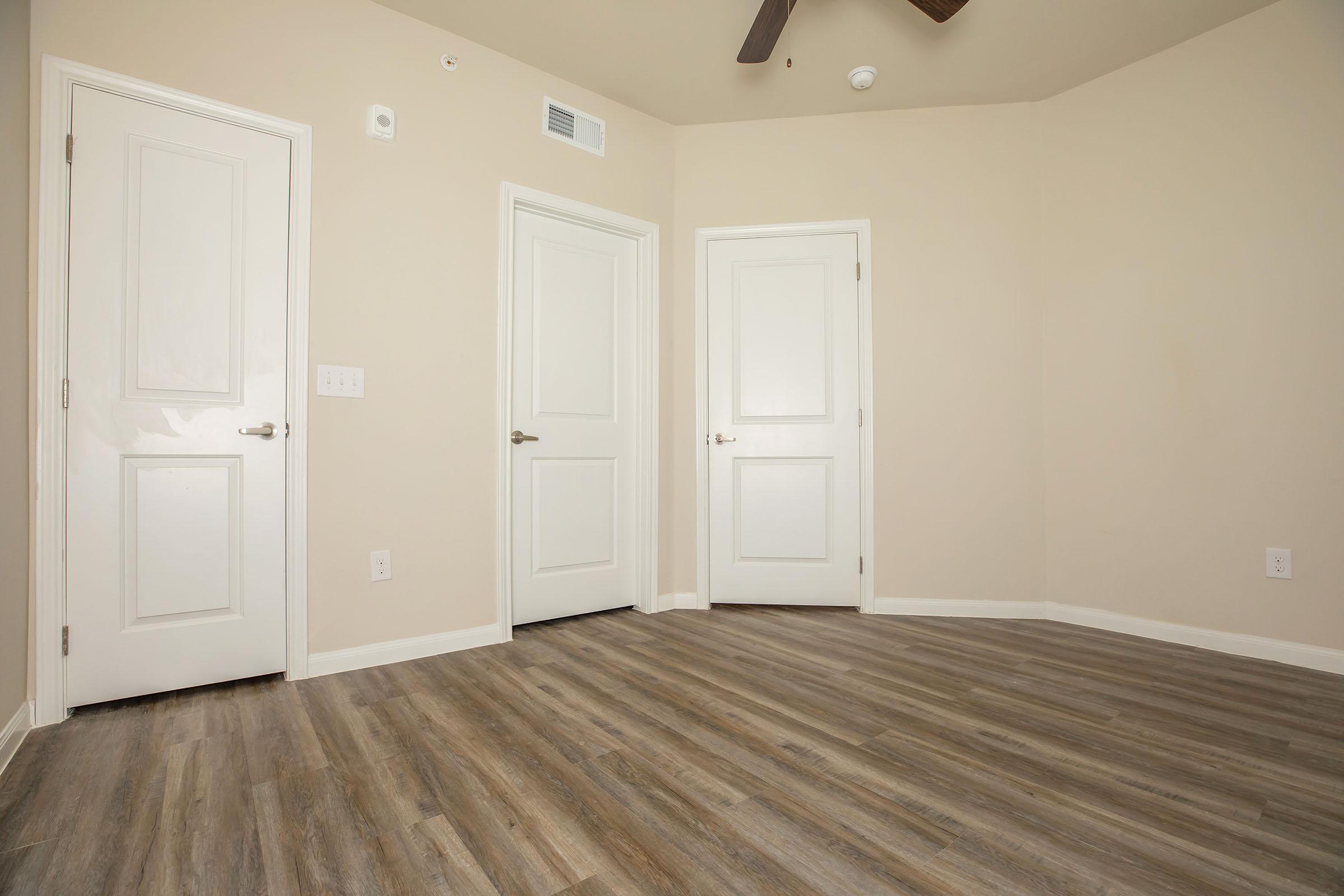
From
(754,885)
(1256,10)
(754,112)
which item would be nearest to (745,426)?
(754,112)

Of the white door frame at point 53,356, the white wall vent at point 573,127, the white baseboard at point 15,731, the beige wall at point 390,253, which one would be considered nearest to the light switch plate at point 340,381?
the beige wall at point 390,253

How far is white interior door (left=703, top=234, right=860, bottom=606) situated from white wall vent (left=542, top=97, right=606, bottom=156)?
862mm

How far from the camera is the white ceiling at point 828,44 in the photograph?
2707 millimetres

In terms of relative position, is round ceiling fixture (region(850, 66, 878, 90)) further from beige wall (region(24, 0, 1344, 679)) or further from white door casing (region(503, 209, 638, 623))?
white door casing (region(503, 209, 638, 623))

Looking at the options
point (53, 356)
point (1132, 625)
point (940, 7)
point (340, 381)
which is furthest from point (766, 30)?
point (1132, 625)

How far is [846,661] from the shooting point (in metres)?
2.65

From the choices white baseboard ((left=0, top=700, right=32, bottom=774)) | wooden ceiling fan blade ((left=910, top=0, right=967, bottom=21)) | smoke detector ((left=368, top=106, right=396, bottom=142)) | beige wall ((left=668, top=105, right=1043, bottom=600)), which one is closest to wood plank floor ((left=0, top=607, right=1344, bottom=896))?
white baseboard ((left=0, top=700, right=32, bottom=774))

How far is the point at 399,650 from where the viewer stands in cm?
264

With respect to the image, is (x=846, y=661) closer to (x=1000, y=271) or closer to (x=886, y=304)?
(x=886, y=304)

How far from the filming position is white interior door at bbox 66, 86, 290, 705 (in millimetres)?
2082

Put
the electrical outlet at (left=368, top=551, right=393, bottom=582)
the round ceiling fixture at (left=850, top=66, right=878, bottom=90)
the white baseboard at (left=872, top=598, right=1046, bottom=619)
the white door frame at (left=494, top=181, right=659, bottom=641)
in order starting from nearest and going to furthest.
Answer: the electrical outlet at (left=368, top=551, right=393, bottom=582), the white door frame at (left=494, top=181, right=659, bottom=641), the round ceiling fixture at (left=850, top=66, right=878, bottom=90), the white baseboard at (left=872, top=598, right=1046, bottom=619)

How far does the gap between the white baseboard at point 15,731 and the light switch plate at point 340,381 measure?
1299mm

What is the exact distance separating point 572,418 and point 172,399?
1664mm

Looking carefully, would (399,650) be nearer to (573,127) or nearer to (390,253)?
(390,253)
